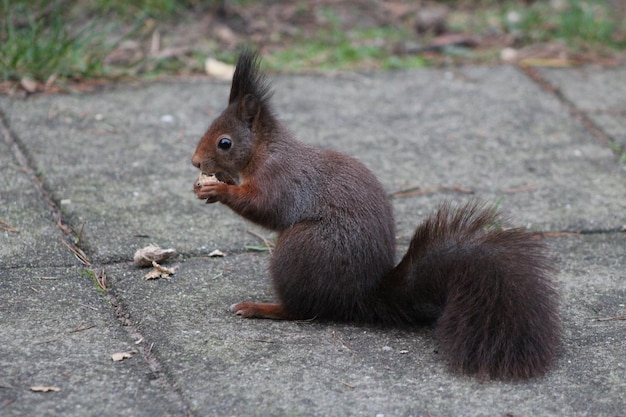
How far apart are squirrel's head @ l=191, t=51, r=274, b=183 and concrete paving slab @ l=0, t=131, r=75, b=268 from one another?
0.55 m

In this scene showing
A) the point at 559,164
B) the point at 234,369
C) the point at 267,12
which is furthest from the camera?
the point at 267,12

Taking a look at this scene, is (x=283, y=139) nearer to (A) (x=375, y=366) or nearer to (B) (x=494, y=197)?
(A) (x=375, y=366)

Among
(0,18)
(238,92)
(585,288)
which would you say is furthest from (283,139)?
(0,18)

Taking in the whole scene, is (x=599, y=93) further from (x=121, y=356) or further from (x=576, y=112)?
(x=121, y=356)

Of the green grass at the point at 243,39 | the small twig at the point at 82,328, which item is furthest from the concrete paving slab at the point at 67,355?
the green grass at the point at 243,39

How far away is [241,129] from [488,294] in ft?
3.25

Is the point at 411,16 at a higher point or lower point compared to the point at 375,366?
higher

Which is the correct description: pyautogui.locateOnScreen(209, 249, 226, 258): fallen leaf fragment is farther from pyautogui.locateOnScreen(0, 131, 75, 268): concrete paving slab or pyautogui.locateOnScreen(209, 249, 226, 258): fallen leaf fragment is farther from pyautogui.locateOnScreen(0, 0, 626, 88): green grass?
pyautogui.locateOnScreen(0, 0, 626, 88): green grass

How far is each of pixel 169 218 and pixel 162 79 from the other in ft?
4.81

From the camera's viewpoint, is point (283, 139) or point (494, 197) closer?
point (283, 139)

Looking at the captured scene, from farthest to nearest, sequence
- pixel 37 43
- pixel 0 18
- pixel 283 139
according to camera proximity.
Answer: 1. pixel 0 18
2. pixel 37 43
3. pixel 283 139

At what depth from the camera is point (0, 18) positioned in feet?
15.8

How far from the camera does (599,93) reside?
4684 millimetres

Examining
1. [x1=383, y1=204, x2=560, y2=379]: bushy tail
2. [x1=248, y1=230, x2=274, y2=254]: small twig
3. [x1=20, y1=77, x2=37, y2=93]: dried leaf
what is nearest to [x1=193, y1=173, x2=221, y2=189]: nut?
[x1=248, y1=230, x2=274, y2=254]: small twig
